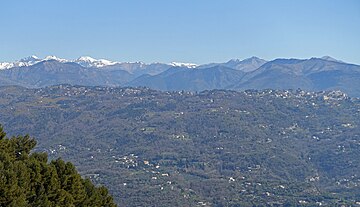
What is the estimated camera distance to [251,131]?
196m

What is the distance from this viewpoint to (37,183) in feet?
82.4

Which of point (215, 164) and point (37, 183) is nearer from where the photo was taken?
point (37, 183)

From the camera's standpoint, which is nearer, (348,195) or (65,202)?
(65,202)

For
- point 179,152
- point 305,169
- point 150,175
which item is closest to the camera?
point 150,175

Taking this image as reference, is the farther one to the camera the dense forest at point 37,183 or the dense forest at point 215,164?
the dense forest at point 215,164

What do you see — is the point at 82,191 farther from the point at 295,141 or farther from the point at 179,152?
the point at 295,141

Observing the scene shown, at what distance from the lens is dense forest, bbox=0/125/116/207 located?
2244 cm

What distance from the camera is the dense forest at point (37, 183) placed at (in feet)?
73.6

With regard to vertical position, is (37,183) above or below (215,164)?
above

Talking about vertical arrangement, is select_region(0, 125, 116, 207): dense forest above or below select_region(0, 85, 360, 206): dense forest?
above

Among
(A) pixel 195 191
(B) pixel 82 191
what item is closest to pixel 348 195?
(A) pixel 195 191

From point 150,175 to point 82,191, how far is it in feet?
356

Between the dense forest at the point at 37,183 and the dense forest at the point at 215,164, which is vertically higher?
the dense forest at the point at 37,183

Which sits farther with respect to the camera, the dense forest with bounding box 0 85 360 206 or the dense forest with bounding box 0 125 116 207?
the dense forest with bounding box 0 85 360 206
